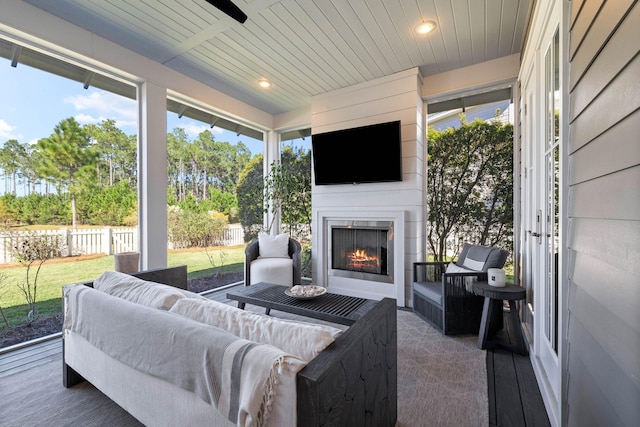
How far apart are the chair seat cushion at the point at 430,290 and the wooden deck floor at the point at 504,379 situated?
0.58 meters

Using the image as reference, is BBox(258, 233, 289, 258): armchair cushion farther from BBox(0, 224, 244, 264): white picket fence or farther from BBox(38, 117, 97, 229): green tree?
BBox(38, 117, 97, 229): green tree

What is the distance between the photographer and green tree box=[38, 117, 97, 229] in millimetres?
2600

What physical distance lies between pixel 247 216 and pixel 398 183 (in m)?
2.52

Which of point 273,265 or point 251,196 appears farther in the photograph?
point 251,196

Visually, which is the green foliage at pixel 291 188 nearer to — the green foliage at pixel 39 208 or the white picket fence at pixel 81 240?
the white picket fence at pixel 81 240

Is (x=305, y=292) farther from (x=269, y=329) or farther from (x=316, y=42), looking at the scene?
(x=316, y=42)

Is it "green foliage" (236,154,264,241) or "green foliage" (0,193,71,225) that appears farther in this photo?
"green foliage" (236,154,264,241)

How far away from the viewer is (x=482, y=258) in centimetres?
275

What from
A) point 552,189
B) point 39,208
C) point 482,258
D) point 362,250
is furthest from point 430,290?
point 39,208

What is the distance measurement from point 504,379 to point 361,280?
2.01 m

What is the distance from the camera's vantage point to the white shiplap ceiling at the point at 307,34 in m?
2.40

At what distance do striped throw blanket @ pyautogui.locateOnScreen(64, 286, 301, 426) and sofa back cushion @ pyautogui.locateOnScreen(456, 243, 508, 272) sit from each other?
244 cm

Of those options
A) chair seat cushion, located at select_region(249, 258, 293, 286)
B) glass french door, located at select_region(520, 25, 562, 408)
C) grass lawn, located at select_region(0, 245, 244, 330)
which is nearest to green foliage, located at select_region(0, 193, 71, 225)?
grass lawn, located at select_region(0, 245, 244, 330)

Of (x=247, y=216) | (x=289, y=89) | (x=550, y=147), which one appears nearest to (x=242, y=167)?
(x=247, y=216)
